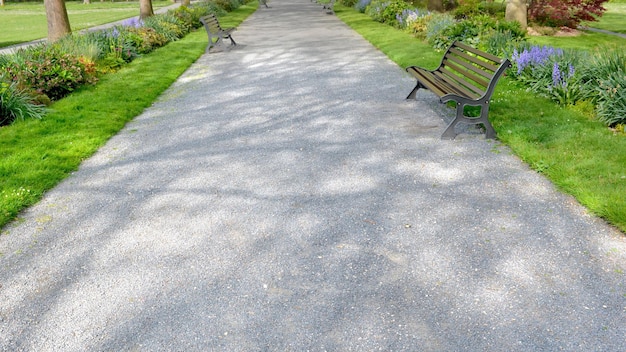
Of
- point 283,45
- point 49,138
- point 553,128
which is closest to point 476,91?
point 553,128

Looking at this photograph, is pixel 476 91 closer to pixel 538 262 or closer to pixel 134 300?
pixel 538 262

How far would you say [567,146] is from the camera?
598 cm

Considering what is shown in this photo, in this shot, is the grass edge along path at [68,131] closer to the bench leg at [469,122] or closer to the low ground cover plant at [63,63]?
the low ground cover plant at [63,63]

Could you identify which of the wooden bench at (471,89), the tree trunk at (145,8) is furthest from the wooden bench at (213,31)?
the wooden bench at (471,89)

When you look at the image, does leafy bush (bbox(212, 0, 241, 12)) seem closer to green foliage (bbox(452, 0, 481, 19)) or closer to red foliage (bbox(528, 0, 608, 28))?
green foliage (bbox(452, 0, 481, 19))

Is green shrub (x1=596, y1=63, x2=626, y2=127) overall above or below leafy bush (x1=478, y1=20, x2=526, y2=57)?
below

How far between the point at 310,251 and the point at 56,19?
12.6 m

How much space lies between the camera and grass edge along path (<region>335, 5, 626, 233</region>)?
4.76m

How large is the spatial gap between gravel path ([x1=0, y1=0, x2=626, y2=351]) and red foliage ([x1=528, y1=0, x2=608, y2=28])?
13497mm

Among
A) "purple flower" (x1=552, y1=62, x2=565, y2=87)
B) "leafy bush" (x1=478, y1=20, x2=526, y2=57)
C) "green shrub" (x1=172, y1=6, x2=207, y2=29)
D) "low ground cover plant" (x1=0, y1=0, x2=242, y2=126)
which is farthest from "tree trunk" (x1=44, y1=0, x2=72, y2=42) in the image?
"purple flower" (x1=552, y1=62, x2=565, y2=87)

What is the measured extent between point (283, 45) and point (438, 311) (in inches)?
514

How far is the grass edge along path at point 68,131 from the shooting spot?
5.48m

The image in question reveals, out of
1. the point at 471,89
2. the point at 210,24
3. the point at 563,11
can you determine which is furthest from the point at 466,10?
the point at 471,89

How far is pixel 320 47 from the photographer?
1469 centimetres
